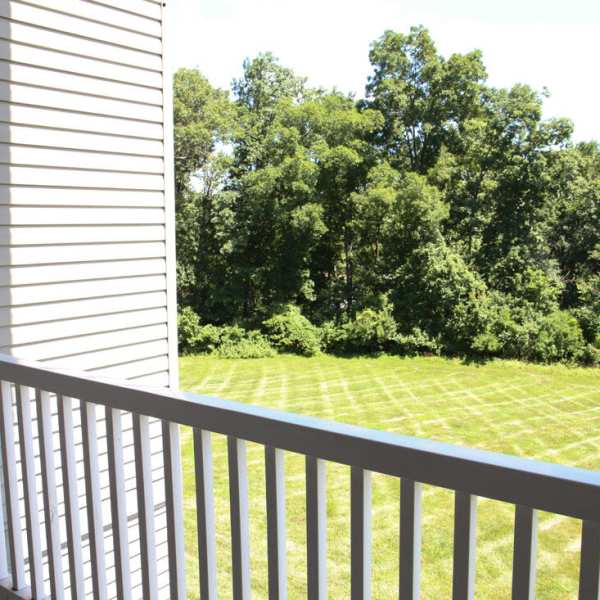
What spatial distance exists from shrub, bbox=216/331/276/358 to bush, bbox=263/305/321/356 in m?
0.28

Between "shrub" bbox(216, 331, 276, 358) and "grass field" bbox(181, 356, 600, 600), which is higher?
"shrub" bbox(216, 331, 276, 358)

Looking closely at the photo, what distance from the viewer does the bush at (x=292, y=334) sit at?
15656 millimetres

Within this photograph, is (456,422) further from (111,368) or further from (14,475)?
(14,475)

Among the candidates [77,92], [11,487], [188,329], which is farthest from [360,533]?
[188,329]

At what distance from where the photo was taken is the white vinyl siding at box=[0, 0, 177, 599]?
2609mm

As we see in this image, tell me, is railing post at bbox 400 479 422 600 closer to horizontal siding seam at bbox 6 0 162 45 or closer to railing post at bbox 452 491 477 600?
railing post at bbox 452 491 477 600

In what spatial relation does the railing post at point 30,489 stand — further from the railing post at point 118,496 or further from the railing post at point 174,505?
the railing post at point 174,505

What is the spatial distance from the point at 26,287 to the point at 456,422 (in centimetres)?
960

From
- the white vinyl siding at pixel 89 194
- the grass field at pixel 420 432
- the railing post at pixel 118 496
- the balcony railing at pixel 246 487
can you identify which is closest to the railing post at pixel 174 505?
the balcony railing at pixel 246 487

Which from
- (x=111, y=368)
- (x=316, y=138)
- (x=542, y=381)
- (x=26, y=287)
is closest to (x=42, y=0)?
(x=26, y=287)

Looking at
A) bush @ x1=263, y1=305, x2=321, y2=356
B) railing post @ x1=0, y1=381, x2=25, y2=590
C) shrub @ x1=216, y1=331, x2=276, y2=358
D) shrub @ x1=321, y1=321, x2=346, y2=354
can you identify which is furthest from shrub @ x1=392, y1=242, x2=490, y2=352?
railing post @ x1=0, y1=381, x2=25, y2=590

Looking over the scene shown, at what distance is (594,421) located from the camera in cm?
1116

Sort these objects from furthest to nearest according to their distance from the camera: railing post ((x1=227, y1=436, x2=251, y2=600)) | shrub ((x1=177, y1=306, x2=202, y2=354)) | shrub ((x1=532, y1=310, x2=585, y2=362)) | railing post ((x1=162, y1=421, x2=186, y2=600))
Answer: shrub ((x1=177, y1=306, x2=202, y2=354)) < shrub ((x1=532, y1=310, x2=585, y2=362)) < railing post ((x1=162, y1=421, x2=186, y2=600)) < railing post ((x1=227, y1=436, x2=251, y2=600))

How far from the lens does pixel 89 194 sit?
9.55 ft
